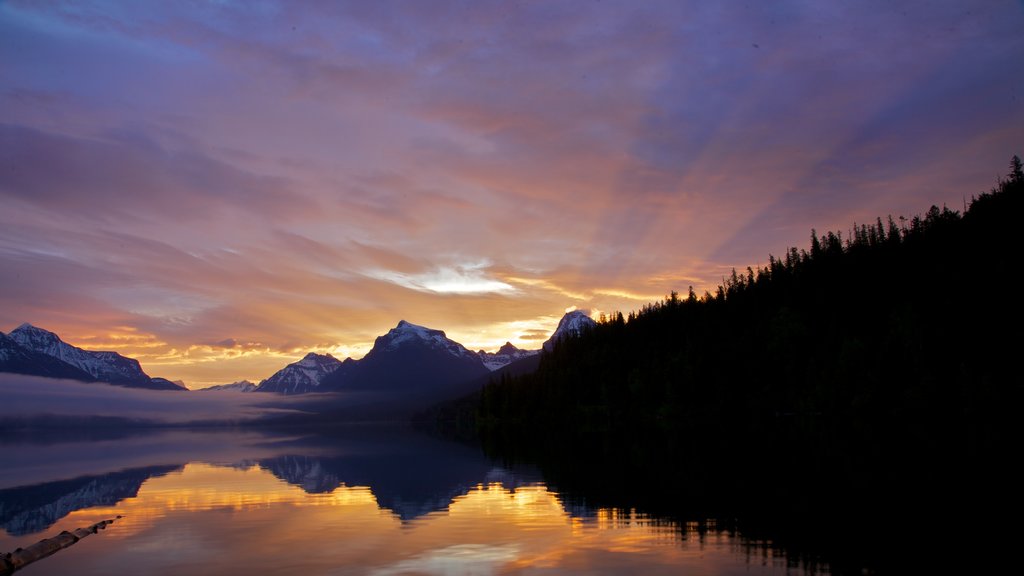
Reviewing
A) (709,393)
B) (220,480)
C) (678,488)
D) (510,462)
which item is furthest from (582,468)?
(709,393)

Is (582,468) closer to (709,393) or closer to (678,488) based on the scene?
(678,488)

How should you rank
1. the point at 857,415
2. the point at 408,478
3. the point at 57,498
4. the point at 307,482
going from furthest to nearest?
the point at 857,415 < the point at 408,478 < the point at 307,482 < the point at 57,498

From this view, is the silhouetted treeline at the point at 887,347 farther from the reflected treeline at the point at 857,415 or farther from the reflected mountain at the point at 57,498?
the reflected mountain at the point at 57,498

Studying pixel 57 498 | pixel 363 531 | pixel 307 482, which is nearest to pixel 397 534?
pixel 363 531

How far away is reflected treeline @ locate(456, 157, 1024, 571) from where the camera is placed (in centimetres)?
3590

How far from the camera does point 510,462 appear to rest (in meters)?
Answer: 80.2

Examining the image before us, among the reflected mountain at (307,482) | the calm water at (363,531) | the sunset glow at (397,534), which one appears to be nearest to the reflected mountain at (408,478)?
the reflected mountain at (307,482)

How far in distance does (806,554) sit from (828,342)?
151m

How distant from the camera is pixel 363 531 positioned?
1468 inches

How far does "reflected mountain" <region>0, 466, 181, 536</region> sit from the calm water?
0.15 meters

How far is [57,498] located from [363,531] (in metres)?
36.6

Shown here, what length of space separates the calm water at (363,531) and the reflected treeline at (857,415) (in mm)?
4657

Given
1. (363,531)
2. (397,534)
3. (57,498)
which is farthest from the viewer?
(57,498)

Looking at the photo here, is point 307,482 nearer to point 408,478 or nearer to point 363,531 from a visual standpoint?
point 408,478
